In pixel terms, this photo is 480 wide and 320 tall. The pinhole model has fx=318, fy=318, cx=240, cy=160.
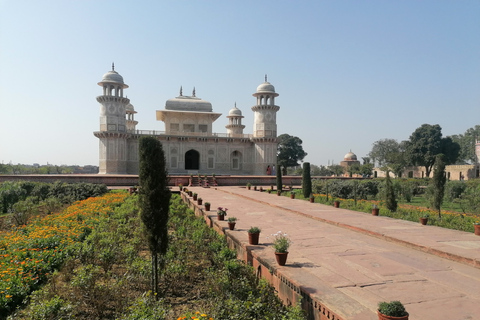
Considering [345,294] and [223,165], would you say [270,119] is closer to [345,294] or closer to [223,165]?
[223,165]

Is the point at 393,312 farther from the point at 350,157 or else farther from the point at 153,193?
the point at 350,157

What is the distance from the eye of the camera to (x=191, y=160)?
3409 centimetres

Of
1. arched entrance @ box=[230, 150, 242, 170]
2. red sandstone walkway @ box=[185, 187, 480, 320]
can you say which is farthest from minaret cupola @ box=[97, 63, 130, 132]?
red sandstone walkway @ box=[185, 187, 480, 320]

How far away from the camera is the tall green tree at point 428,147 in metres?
42.0

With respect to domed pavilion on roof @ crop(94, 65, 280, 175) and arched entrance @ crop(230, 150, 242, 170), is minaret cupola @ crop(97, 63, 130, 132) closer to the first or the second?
domed pavilion on roof @ crop(94, 65, 280, 175)

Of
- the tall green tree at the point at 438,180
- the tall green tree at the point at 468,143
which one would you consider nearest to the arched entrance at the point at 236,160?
the tall green tree at the point at 438,180

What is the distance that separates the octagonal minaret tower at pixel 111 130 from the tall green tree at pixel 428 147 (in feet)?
122

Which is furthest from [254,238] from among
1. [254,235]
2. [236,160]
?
[236,160]

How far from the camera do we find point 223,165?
3266 cm

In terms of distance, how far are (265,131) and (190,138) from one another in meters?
7.58

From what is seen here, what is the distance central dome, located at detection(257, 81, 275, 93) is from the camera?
32188mm

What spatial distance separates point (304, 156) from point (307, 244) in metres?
48.9

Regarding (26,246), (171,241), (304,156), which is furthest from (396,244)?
(304,156)

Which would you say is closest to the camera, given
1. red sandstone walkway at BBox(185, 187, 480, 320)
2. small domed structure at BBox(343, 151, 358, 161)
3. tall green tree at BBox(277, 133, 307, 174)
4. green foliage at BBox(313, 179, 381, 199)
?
red sandstone walkway at BBox(185, 187, 480, 320)
